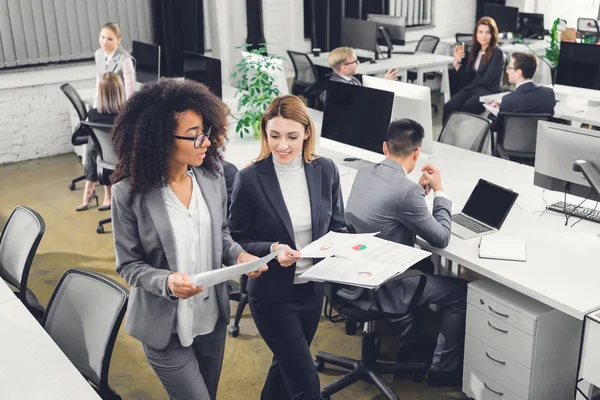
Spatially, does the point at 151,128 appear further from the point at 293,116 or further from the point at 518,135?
the point at 518,135

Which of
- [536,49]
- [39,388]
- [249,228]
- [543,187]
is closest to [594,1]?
[536,49]

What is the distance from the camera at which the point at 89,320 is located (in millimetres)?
2418

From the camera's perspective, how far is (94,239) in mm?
5035

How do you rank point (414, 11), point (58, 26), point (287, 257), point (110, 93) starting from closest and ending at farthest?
1. point (287, 257)
2. point (110, 93)
3. point (58, 26)
4. point (414, 11)

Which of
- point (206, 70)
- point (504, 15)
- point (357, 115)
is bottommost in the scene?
point (357, 115)

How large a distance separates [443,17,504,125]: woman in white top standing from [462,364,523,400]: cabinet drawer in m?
3.91

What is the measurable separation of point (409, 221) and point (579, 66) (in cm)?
349

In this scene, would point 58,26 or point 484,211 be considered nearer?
point 484,211

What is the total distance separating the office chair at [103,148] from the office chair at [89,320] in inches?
89.4

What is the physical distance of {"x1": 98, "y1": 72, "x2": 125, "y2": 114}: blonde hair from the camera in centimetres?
505

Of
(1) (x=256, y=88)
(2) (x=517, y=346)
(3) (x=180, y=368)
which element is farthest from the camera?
(1) (x=256, y=88)

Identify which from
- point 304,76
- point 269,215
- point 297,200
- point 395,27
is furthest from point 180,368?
point 395,27

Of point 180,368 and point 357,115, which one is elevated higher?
point 357,115

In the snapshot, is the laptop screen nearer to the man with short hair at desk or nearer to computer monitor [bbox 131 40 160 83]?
the man with short hair at desk
